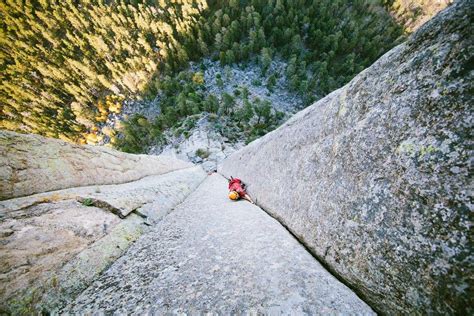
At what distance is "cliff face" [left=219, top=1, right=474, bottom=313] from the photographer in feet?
3.75

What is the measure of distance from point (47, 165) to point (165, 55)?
47.8 m

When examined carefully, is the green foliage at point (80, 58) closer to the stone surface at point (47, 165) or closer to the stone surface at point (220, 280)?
the stone surface at point (47, 165)

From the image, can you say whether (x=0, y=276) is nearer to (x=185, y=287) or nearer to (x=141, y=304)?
(x=141, y=304)

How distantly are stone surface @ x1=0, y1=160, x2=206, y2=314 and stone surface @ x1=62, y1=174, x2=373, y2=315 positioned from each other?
230 millimetres

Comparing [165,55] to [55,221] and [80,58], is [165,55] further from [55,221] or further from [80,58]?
[55,221]

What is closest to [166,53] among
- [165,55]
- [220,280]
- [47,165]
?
[165,55]

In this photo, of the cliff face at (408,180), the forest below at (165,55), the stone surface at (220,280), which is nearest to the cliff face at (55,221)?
the stone surface at (220,280)

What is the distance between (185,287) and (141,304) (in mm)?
433

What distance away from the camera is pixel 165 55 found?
41.7m

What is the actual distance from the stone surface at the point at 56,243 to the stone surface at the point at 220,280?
9.1 inches

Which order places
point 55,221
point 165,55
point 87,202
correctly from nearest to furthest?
point 55,221 < point 87,202 < point 165,55

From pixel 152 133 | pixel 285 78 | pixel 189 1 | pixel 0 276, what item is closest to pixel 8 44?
pixel 189 1

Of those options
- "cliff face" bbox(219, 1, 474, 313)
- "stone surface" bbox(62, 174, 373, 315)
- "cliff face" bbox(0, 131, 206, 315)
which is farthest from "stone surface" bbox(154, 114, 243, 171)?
"cliff face" bbox(219, 1, 474, 313)

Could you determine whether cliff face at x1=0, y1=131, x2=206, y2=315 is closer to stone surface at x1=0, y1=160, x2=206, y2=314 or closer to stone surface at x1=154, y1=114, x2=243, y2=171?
stone surface at x1=0, y1=160, x2=206, y2=314
